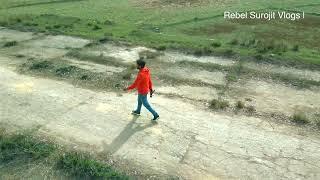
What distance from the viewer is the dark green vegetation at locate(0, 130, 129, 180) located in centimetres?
867

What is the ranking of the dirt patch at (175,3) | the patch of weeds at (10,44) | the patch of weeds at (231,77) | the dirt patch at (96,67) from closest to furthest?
the patch of weeds at (231,77) → the dirt patch at (96,67) → the patch of weeds at (10,44) → the dirt patch at (175,3)

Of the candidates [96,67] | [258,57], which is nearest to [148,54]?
[96,67]

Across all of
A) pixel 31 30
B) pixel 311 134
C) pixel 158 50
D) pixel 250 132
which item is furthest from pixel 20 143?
pixel 31 30

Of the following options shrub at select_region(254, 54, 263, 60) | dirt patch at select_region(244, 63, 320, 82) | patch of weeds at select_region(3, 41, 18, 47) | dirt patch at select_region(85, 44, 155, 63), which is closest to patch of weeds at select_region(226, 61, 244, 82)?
dirt patch at select_region(244, 63, 320, 82)

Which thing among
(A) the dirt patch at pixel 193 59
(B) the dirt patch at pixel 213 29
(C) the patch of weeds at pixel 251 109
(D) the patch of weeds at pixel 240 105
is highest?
(B) the dirt patch at pixel 213 29

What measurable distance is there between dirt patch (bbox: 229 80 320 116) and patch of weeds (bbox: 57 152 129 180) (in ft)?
16.4

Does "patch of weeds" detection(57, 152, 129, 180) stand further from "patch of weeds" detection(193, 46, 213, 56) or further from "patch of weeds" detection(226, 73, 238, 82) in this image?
"patch of weeds" detection(193, 46, 213, 56)

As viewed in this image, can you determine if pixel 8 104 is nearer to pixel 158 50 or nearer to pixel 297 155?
pixel 158 50

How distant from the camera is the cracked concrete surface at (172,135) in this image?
893 centimetres

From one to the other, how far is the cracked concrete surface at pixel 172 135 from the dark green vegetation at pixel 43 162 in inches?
23.2

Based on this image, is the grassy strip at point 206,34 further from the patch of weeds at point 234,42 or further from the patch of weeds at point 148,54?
the patch of weeds at point 148,54

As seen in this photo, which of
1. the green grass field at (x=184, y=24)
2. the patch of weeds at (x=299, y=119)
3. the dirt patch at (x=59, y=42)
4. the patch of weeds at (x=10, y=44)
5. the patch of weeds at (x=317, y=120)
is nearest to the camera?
the patch of weeds at (x=317, y=120)

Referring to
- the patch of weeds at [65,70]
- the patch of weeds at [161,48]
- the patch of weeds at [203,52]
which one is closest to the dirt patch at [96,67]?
the patch of weeds at [65,70]

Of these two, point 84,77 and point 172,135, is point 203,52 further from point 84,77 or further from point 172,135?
point 172,135
